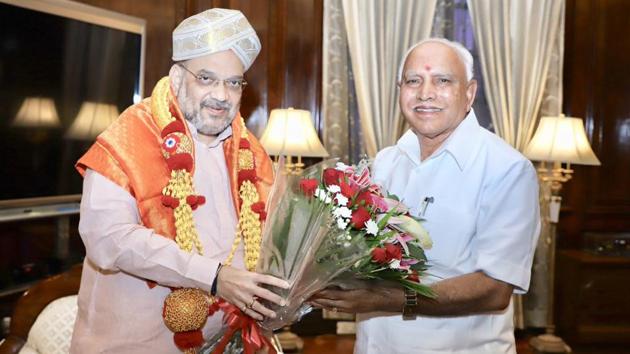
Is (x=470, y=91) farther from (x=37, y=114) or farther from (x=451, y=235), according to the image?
(x=37, y=114)

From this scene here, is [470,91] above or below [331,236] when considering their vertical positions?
above

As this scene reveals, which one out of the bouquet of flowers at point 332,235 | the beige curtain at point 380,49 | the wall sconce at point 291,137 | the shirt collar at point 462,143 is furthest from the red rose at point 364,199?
the beige curtain at point 380,49

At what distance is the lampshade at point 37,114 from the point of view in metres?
3.59

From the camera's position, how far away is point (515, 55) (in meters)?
5.22

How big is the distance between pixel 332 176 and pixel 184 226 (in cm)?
51

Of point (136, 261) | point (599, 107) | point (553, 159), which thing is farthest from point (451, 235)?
point (599, 107)

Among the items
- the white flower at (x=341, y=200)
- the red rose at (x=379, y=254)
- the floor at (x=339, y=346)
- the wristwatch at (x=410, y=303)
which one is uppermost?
the white flower at (x=341, y=200)

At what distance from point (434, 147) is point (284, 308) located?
2.34ft

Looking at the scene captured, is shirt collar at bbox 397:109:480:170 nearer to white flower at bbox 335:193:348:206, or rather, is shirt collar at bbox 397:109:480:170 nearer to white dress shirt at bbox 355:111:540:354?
white dress shirt at bbox 355:111:540:354

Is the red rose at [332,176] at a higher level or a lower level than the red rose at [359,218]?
higher

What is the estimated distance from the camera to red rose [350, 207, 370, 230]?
1438 millimetres

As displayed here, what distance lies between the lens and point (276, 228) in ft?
4.96

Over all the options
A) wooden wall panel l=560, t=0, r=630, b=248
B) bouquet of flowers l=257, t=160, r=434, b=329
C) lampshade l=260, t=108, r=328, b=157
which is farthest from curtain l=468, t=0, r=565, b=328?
bouquet of flowers l=257, t=160, r=434, b=329

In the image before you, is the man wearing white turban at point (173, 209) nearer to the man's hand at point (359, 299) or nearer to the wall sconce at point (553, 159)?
the man's hand at point (359, 299)
